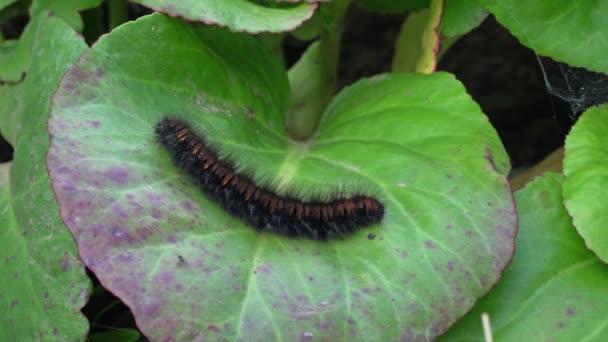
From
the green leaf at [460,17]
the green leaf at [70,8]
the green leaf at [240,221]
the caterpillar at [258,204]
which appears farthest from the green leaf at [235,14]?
the green leaf at [70,8]

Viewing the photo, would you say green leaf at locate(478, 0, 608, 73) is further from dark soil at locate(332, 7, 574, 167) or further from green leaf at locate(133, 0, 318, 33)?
dark soil at locate(332, 7, 574, 167)

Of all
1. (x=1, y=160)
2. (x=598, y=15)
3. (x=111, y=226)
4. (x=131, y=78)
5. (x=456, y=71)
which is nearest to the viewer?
(x=111, y=226)

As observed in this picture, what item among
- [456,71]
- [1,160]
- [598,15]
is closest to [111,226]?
[598,15]

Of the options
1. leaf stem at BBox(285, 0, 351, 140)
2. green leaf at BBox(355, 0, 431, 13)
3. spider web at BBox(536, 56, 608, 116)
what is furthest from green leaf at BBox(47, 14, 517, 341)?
green leaf at BBox(355, 0, 431, 13)

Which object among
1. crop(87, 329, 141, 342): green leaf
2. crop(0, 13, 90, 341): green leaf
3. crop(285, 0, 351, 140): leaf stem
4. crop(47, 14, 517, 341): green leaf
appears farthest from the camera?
crop(285, 0, 351, 140): leaf stem

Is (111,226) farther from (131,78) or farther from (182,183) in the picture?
(131,78)
